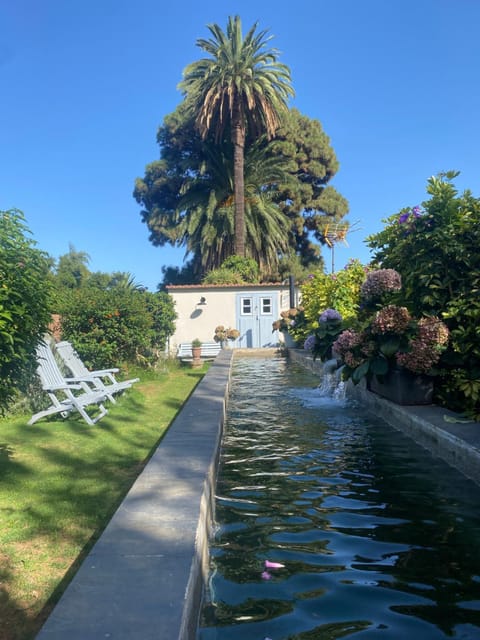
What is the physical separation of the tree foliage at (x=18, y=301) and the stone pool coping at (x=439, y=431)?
3.67m

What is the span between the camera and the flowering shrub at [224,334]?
19.8 meters

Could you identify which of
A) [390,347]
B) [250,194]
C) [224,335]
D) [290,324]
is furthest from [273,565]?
[250,194]

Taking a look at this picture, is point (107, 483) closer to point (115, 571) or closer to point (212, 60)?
point (115, 571)

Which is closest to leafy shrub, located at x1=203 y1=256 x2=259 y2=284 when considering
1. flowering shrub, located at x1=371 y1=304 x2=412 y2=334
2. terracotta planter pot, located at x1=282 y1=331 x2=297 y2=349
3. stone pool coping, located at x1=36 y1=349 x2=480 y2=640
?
terracotta planter pot, located at x1=282 y1=331 x2=297 y2=349

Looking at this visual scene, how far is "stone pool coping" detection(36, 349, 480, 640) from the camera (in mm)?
1772

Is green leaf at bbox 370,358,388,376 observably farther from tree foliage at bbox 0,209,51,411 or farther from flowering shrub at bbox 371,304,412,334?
tree foliage at bbox 0,209,51,411

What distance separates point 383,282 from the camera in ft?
22.2

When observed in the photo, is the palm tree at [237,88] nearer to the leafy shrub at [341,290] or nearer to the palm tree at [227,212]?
the palm tree at [227,212]

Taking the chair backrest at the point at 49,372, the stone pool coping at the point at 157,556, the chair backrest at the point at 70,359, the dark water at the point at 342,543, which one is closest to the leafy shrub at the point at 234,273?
the chair backrest at the point at 70,359

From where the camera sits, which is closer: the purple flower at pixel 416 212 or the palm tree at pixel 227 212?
the purple flower at pixel 416 212

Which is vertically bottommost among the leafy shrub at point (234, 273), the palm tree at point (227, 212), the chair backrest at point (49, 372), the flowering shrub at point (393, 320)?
the chair backrest at point (49, 372)

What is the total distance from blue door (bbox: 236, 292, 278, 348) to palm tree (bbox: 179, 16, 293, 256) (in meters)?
5.81

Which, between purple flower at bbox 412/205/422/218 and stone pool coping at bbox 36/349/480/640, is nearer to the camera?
stone pool coping at bbox 36/349/480/640

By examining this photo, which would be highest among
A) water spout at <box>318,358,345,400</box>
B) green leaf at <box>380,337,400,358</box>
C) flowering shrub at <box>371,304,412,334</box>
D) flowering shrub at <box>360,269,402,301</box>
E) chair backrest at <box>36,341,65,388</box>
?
flowering shrub at <box>360,269,402,301</box>
